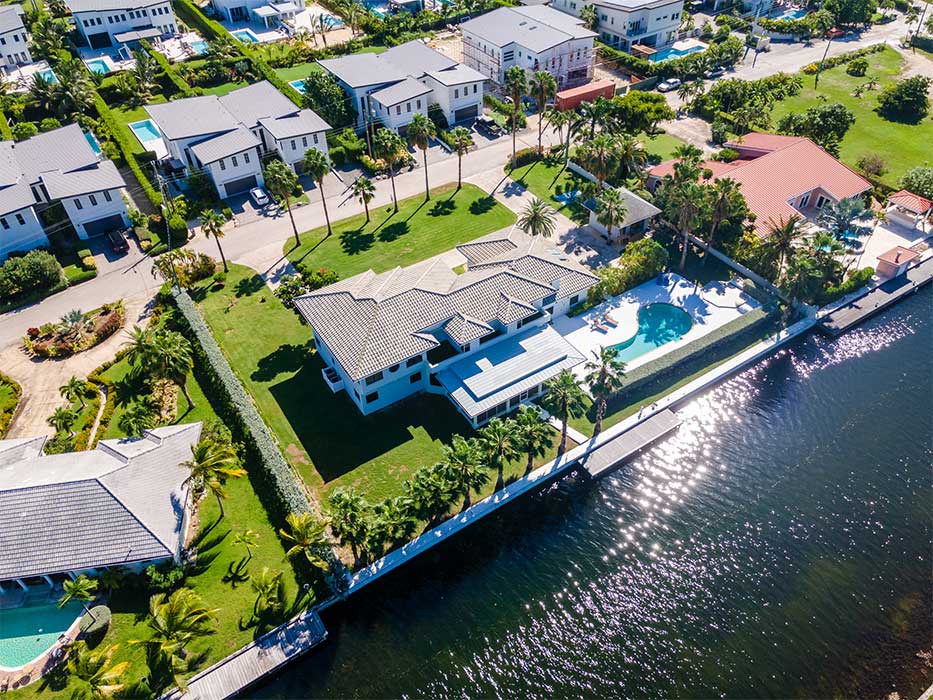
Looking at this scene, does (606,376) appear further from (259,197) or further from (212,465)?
(259,197)

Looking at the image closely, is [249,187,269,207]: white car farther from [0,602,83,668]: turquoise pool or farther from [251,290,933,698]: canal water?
[251,290,933,698]: canal water

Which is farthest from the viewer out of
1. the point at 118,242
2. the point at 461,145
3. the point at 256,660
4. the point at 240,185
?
the point at 240,185

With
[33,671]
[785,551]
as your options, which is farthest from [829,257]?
[33,671]

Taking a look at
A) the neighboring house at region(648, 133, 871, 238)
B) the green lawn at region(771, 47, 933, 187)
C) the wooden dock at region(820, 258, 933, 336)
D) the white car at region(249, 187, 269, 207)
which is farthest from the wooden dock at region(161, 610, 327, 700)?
the green lawn at region(771, 47, 933, 187)

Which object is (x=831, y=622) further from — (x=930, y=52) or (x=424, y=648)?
(x=930, y=52)

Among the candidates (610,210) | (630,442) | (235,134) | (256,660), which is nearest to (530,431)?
(630,442)

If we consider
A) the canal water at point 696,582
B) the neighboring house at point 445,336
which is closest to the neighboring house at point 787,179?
the canal water at point 696,582
